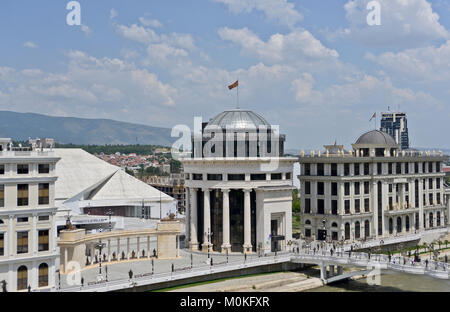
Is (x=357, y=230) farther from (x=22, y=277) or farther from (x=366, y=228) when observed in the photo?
(x=22, y=277)

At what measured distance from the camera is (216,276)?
66.5m

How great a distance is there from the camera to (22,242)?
51.9m

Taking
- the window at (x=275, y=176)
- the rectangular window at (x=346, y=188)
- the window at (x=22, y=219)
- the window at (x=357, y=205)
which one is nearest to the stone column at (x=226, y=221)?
the window at (x=275, y=176)

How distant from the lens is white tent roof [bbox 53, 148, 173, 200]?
11169cm

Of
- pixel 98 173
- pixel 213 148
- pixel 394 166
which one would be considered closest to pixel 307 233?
pixel 394 166

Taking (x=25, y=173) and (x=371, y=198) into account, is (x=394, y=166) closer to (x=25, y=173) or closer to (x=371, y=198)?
(x=371, y=198)

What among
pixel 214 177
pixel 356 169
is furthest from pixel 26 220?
pixel 356 169

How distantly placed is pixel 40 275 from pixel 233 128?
117 ft

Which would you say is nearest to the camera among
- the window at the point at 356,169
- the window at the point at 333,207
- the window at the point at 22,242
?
the window at the point at 22,242

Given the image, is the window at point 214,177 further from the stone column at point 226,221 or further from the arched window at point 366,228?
the arched window at point 366,228

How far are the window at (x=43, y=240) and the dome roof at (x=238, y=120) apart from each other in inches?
1333

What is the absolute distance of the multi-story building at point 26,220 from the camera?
51125 mm

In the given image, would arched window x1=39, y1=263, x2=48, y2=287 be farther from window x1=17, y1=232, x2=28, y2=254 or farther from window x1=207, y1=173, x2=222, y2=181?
window x1=207, y1=173, x2=222, y2=181


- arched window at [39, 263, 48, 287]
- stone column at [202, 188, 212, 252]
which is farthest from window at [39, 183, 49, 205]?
stone column at [202, 188, 212, 252]
